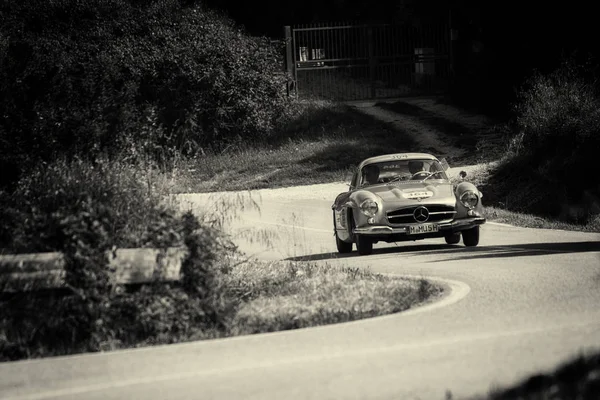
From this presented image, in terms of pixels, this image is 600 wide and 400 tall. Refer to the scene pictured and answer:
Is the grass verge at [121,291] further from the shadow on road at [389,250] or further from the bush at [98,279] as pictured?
the shadow on road at [389,250]

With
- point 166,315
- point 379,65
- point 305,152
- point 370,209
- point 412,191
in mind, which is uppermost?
point 379,65

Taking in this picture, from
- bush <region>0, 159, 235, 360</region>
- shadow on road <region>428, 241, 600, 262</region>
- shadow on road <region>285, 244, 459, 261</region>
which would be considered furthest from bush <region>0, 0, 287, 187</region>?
bush <region>0, 159, 235, 360</region>

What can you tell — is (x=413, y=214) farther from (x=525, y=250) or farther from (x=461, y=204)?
(x=525, y=250)

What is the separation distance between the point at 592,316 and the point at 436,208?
7.96 metres

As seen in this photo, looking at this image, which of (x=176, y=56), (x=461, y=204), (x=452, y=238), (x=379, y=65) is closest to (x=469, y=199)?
(x=461, y=204)

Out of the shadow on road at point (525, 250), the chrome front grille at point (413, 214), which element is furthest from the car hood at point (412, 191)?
the shadow on road at point (525, 250)

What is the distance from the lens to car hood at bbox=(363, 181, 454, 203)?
17.2 m

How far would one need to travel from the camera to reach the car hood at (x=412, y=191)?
56.5 feet

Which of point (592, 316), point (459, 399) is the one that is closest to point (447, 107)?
point (592, 316)

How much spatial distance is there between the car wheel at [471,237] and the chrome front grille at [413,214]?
0.35 m

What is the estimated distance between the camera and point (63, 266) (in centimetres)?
922

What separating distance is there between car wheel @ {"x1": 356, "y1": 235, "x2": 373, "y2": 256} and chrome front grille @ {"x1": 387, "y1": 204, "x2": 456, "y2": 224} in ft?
1.40

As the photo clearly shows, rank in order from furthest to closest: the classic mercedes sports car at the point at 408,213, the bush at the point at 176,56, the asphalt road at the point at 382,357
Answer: the bush at the point at 176,56, the classic mercedes sports car at the point at 408,213, the asphalt road at the point at 382,357

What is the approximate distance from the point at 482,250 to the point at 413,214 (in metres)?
1.37
